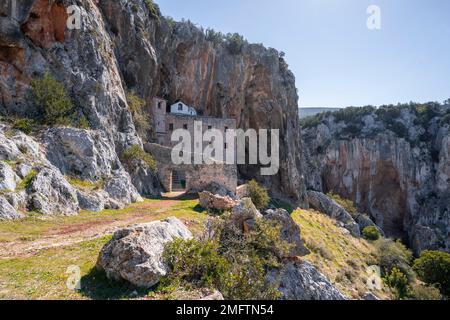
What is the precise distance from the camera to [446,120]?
82875 mm

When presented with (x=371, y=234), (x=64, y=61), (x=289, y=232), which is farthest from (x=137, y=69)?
(x=371, y=234)

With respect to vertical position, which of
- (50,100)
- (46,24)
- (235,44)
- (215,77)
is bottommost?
(50,100)

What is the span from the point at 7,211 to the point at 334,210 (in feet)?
158

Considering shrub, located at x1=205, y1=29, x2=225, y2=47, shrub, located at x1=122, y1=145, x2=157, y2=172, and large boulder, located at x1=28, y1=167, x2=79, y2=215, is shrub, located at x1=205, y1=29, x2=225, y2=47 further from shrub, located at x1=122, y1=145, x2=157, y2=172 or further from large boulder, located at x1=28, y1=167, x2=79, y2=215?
large boulder, located at x1=28, y1=167, x2=79, y2=215

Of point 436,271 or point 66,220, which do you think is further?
point 436,271

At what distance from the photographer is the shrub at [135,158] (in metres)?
27.0

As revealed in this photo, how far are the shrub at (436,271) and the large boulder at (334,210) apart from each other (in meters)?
10.1

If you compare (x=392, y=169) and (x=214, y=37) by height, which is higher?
(x=214, y=37)

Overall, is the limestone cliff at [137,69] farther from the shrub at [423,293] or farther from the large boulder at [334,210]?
the shrub at [423,293]

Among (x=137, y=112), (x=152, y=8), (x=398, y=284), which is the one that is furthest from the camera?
(x=152, y=8)

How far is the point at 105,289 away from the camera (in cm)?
809

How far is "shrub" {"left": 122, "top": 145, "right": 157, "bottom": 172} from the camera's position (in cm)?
2705

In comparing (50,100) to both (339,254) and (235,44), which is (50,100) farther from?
(235,44)
